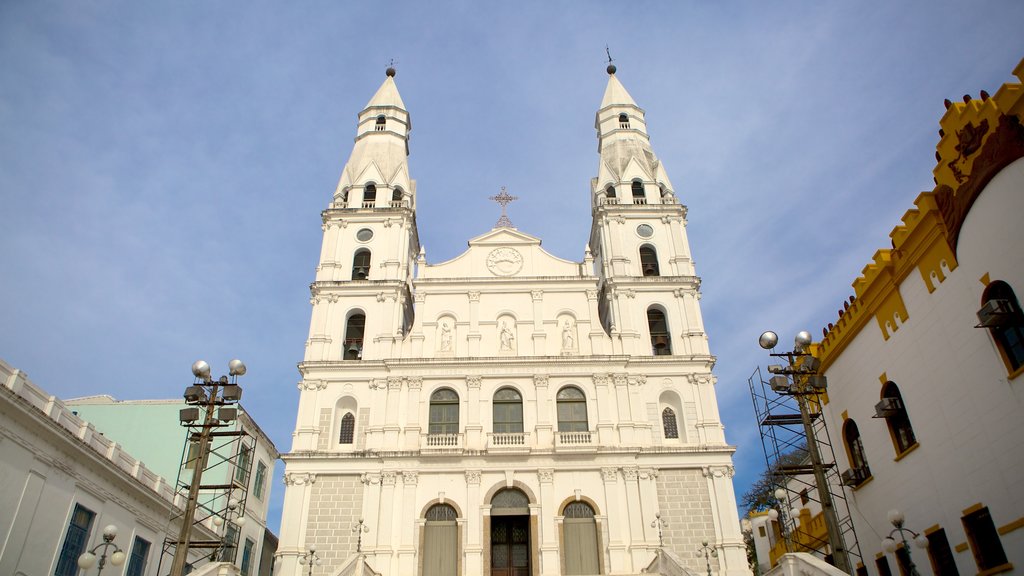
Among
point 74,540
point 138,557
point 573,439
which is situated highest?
point 573,439

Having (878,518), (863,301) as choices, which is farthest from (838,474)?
(863,301)

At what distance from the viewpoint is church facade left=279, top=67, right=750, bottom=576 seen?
3117cm

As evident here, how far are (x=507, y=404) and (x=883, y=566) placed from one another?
18.0m

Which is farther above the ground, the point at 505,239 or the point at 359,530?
the point at 505,239

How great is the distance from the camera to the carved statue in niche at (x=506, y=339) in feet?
119

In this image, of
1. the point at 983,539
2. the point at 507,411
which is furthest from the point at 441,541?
the point at 983,539

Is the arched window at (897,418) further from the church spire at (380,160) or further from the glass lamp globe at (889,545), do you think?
the church spire at (380,160)

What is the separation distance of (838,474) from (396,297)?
2255cm

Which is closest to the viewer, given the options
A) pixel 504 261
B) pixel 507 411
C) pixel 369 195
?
pixel 507 411

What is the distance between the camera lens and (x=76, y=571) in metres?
24.3

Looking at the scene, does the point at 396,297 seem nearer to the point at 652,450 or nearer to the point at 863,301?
the point at 652,450

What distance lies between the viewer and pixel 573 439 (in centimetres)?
3322

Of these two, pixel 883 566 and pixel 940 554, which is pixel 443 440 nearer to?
pixel 883 566

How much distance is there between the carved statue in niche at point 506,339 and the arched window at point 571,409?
3.39 metres
